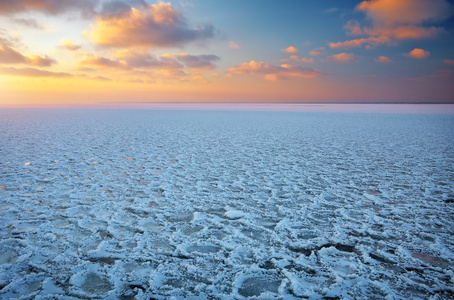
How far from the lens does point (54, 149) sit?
9125mm

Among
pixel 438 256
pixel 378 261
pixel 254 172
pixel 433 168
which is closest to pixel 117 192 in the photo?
pixel 254 172

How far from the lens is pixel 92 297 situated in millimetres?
2322

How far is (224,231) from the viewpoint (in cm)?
357

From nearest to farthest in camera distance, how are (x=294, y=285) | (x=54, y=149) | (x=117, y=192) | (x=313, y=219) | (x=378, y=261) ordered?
(x=294, y=285)
(x=378, y=261)
(x=313, y=219)
(x=117, y=192)
(x=54, y=149)

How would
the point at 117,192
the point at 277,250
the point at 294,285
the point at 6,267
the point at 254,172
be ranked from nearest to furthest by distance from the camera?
the point at 294,285 → the point at 6,267 → the point at 277,250 → the point at 117,192 → the point at 254,172

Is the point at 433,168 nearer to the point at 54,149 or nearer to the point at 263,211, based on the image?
the point at 263,211

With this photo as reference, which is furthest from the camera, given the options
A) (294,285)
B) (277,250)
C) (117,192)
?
(117,192)

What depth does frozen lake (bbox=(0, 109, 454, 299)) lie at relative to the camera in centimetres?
249

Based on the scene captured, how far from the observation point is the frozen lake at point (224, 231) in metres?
2.49

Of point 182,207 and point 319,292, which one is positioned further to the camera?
point 182,207

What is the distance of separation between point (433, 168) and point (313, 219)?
206 inches

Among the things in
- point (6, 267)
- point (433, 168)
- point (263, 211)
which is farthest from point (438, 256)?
point (433, 168)

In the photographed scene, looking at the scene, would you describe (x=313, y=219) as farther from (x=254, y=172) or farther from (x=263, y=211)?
(x=254, y=172)

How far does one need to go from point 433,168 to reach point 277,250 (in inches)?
249
